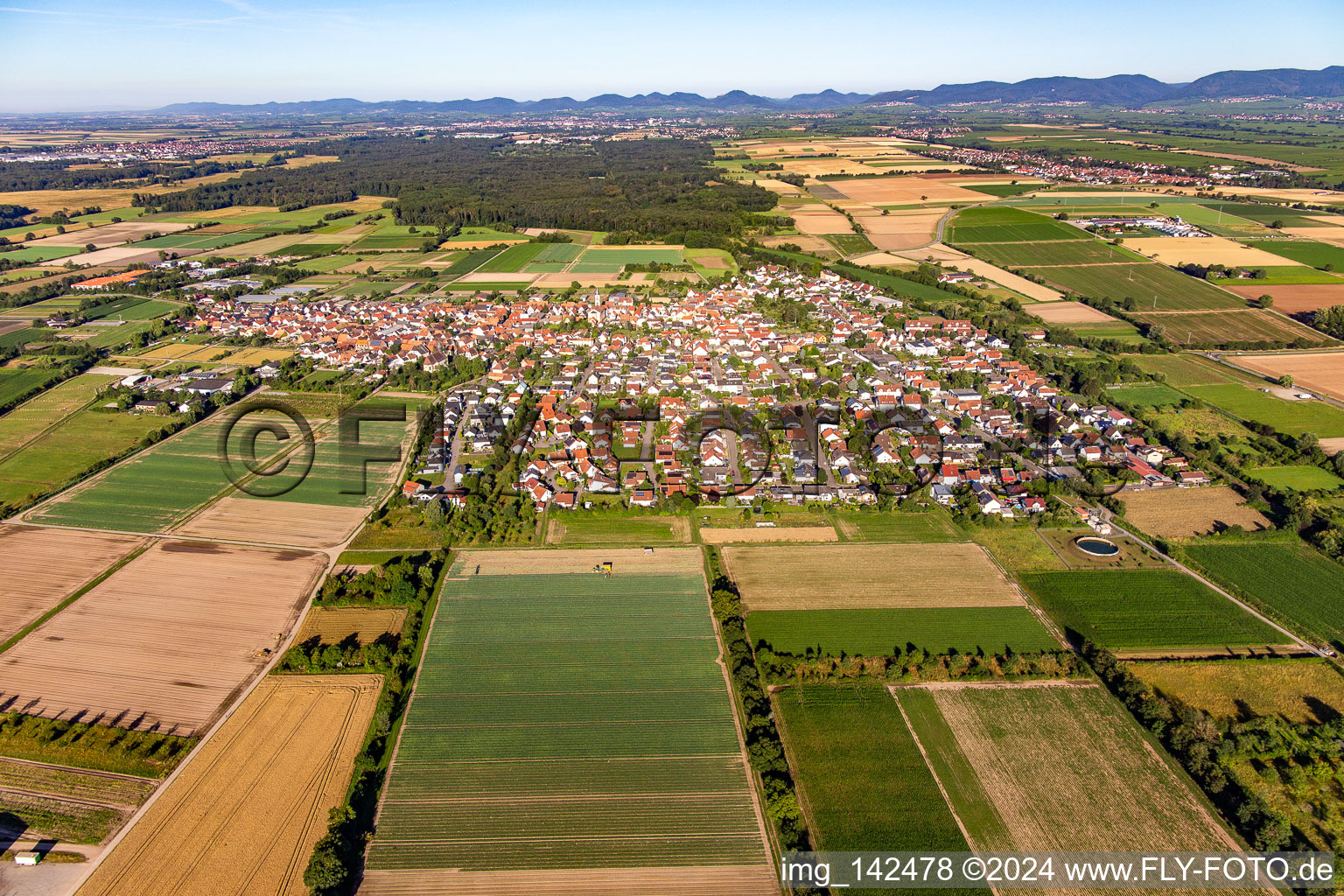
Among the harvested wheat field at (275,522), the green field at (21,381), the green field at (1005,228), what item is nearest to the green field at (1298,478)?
the harvested wheat field at (275,522)

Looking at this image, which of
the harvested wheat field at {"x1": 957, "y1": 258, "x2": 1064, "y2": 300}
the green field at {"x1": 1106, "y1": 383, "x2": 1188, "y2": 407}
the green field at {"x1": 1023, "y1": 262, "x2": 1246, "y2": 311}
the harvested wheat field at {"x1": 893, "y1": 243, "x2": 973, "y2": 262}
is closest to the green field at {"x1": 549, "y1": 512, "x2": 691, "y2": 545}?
the green field at {"x1": 1106, "y1": 383, "x2": 1188, "y2": 407}

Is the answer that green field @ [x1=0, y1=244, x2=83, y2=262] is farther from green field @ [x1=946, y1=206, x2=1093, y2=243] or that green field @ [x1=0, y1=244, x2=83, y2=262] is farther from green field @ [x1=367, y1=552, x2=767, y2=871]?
green field @ [x1=946, y1=206, x2=1093, y2=243]

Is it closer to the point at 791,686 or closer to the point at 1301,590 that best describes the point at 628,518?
the point at 791,686

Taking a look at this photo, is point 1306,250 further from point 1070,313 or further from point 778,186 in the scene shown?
point 778,186

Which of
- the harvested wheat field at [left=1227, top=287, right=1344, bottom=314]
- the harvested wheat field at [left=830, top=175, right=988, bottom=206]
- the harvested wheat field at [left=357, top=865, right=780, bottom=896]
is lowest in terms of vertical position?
the harvested wheat field at [left=357, top=865, right=780, bottom=896]

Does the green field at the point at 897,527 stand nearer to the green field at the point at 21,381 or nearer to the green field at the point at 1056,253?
the green field at the point at 1056,253

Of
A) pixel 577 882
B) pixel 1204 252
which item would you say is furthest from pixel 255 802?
pixel 1204 252
